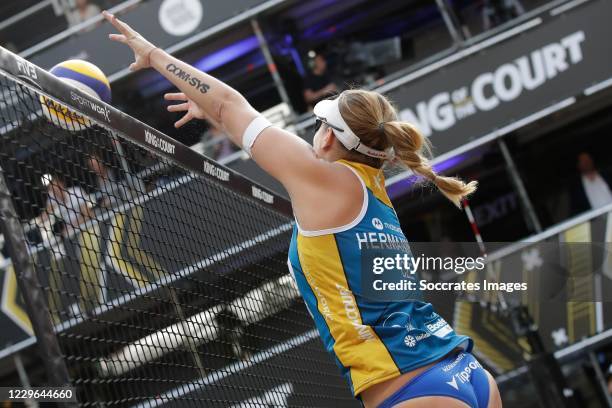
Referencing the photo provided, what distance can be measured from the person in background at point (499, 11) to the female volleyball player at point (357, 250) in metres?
8.82

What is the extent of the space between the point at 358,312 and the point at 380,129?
25.4 inches

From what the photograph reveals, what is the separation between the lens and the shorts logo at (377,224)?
321 centimetres

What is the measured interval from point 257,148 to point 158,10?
9220mm

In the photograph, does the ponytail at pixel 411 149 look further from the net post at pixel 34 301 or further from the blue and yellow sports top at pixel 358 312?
the net post at pixel 34 301

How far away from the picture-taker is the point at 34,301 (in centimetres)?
281

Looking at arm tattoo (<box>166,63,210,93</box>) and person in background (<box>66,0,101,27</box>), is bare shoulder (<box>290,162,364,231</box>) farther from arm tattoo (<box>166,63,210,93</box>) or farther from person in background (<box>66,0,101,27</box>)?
person in background (<box>66,0,101,27</box>)

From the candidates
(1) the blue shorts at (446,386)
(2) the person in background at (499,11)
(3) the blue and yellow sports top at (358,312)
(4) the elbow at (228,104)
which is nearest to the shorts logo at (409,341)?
(3) the blue and yellow sports top at (358,312)

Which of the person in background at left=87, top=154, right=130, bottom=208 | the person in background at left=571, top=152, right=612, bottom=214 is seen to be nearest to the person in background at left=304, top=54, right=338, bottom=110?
the person in background at left=571, top=152, right=612, bottom=214

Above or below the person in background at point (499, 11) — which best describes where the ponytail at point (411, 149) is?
below

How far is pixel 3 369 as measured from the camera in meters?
12.4

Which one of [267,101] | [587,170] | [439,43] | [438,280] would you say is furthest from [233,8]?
[438,280]

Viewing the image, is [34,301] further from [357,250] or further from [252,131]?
[357,250]

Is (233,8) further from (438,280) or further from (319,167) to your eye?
(319,167)

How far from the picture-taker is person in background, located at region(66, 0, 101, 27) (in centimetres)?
1233
